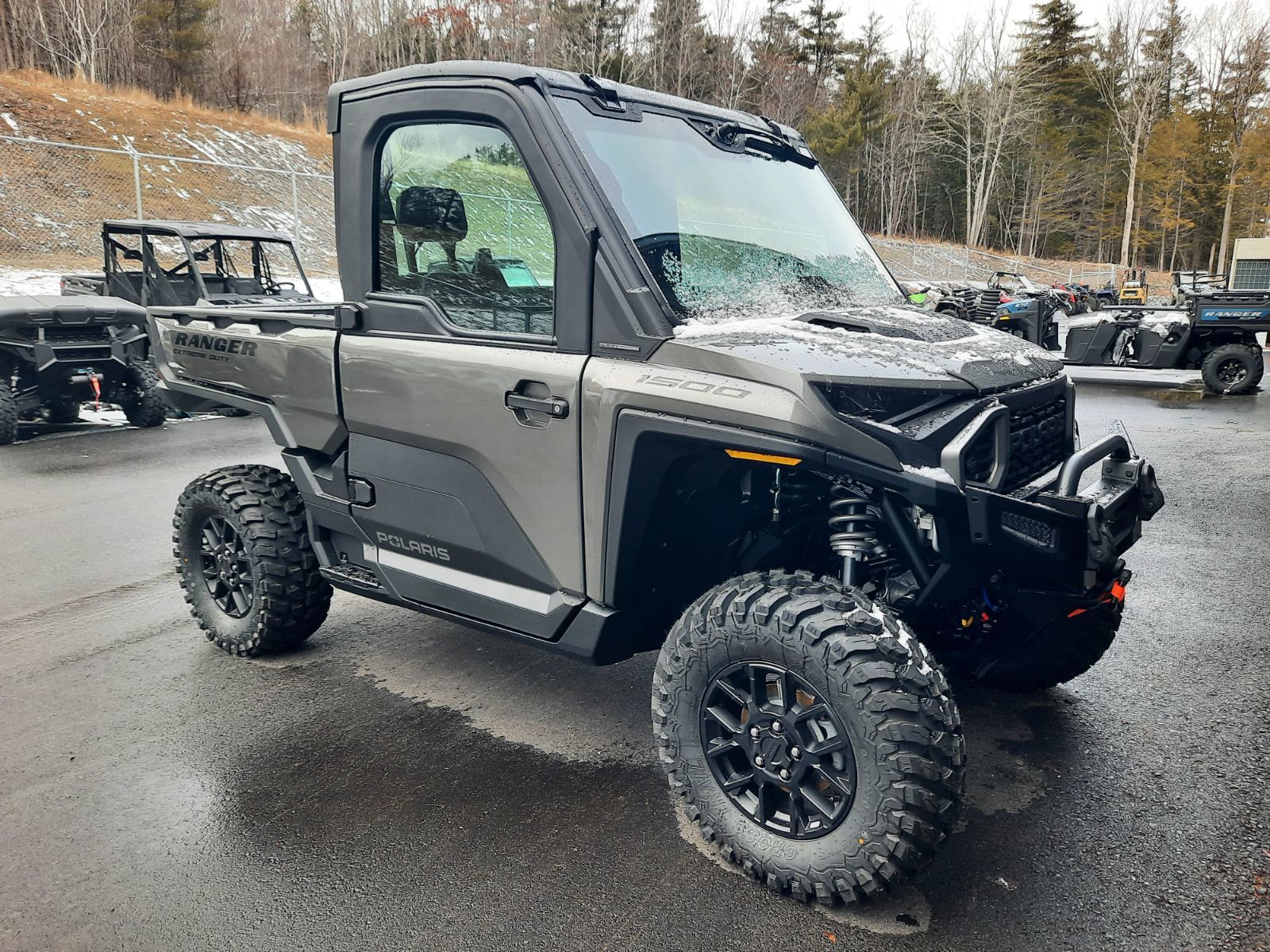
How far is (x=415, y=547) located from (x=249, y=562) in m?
1.03

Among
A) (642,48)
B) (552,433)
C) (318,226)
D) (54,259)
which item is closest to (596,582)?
(552,433)

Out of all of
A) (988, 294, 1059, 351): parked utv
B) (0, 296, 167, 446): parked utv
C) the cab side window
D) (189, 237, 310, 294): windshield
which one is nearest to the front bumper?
the cab side window

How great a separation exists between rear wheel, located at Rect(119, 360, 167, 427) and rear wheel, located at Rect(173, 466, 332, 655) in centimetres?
689

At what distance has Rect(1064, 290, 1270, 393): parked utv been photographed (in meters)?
13.1

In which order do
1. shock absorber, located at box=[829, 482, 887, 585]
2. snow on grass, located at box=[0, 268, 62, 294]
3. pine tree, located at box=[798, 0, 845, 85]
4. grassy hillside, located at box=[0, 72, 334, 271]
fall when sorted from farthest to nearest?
pine tree, located at box=[798, 0, 845, 85], grassy hillside, located at box=[0, 72, 334, 271], snow on grass, located at box=[0, 268, 62, 294], shock absorber, located at box=[829, 482, 887, 585]

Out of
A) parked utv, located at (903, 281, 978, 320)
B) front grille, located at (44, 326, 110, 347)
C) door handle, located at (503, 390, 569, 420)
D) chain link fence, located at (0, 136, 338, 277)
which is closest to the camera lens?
door handle, located at (503, 390, 569, 420)

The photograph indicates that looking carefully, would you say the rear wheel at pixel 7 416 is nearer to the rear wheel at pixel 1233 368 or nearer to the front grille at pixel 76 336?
the front grille at pixel 76 336

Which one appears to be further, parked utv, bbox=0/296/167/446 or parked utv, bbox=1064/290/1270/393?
parked utv, bbox=1064/290/1270/393

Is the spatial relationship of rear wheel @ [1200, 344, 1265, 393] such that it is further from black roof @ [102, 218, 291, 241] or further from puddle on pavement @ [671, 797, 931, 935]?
puddle on pavement @ [671, 797, 931, 935]

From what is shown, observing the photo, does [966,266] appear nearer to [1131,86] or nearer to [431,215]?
[1131,86]

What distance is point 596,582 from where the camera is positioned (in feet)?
9.43

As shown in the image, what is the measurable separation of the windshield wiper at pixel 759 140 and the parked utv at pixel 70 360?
28.2ft

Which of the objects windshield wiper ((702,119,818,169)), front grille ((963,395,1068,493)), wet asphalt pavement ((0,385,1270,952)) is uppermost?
windshield wiper ((702,119,818,169))

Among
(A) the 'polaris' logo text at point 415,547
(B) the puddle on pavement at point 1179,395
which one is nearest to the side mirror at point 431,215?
(A) the 'polaris' logo text at point 415,547
